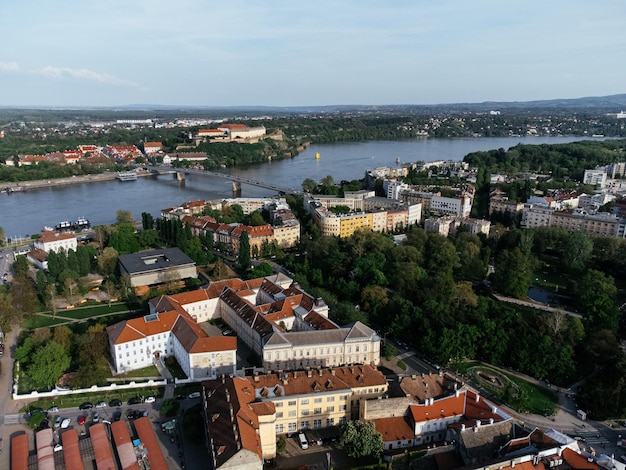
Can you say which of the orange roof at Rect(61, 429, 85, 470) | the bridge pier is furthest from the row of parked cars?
the bridge pier

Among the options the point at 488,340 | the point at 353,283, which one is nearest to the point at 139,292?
the point at 353,283

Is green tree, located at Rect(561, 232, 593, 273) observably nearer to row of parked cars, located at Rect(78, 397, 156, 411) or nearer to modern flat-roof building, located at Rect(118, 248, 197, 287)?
modern flat-roof building, located at Rect(118, 248, 197, 287)

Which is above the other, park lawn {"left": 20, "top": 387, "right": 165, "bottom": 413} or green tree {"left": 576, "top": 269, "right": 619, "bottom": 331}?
green tree {"left": 576, "top": 269, "right": 619, "bottom": 331}

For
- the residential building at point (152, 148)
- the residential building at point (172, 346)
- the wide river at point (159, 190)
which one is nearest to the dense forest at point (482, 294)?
the residential building at point (172, 346)

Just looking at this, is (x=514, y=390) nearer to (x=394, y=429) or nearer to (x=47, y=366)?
(x=394, y=429)

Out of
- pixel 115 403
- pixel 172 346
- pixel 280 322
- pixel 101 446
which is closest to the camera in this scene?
pixel 101 446

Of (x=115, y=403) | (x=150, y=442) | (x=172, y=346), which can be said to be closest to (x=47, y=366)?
(x=115, y=403)
